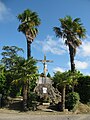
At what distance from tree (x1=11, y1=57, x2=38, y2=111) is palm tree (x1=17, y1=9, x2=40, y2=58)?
5.99 m

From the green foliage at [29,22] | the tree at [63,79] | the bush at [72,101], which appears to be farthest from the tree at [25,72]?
the green foliage at [29,22]

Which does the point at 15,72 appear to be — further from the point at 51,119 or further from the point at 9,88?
the point at 51,119

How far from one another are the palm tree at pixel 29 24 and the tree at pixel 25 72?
5.99 meters

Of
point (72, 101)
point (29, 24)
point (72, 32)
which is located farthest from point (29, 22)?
Answer: point (72, 101)

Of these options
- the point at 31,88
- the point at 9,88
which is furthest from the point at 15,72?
the point at 31,88

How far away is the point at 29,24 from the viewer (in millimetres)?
41469

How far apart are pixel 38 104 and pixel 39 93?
9.14 ft

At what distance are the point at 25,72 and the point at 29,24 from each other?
951 cm

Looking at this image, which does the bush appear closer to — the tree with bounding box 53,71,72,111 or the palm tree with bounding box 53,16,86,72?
the tree with bounding box 53,71,72,111

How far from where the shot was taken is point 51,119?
26375mm

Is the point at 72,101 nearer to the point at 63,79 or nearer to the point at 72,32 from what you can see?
the point at 63,79

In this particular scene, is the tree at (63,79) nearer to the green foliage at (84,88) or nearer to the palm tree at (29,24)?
the green foliage at (84,88)

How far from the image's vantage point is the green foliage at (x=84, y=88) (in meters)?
39.8

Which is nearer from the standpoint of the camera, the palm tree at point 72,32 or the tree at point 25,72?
the tree at point 25,72
